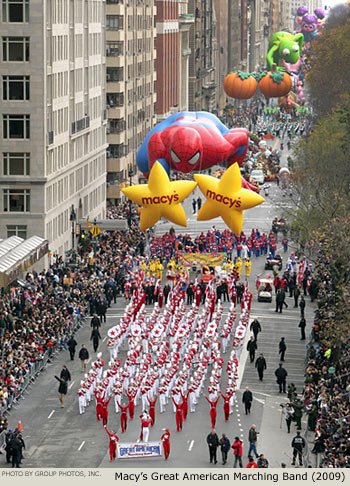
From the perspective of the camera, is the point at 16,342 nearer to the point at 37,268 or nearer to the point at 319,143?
the point at 37,268

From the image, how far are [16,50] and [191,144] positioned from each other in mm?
11543

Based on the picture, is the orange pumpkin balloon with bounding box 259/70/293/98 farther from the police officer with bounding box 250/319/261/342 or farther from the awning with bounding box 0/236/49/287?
the police officer with bounding box 250/319/261/342

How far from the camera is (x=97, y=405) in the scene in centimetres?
5438

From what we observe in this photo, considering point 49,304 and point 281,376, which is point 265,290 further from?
point 281,376

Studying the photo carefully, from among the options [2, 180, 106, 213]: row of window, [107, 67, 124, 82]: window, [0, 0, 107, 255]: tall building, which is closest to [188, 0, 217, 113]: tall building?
[107, 67, 124, 82]: window

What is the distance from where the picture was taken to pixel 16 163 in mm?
85188

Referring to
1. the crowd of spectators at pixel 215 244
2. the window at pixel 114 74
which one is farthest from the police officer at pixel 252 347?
the window at pixel 114 74

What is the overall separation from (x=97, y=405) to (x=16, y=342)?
682 cm

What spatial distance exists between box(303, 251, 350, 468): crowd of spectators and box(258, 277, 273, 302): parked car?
1177 centimetres

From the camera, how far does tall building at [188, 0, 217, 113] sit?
577 feet

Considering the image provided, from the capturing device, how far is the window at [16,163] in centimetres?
8500

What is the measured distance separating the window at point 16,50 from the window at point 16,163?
4980mm

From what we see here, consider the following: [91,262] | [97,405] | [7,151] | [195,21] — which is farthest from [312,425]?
[195,21]
